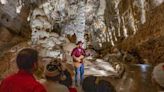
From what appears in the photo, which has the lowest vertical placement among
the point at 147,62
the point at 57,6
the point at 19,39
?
the point at 147,62

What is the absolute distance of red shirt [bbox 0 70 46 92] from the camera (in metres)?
2.59

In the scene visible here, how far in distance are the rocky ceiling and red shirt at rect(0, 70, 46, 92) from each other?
12272 millimetres

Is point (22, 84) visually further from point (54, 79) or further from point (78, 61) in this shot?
point (78, 61)

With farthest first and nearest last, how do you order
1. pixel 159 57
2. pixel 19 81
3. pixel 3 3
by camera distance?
1. pixel 3 3
2. pixel 159 57
3. pixel 19 81

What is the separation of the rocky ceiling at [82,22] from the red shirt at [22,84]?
1227 centimetres

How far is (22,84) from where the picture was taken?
8.63 ft

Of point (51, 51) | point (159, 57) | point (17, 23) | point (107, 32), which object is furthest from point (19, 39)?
point (159, 57)

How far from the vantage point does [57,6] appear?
2188 cm

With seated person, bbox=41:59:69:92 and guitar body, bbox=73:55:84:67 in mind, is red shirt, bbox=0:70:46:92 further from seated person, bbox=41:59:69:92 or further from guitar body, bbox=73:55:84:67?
guitar body, bbox=73:55:84:67

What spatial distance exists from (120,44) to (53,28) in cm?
501

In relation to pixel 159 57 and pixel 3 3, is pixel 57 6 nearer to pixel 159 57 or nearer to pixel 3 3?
pixel 3 3

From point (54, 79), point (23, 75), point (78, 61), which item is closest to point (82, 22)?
point (78, 61)

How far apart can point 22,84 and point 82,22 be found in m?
18.5

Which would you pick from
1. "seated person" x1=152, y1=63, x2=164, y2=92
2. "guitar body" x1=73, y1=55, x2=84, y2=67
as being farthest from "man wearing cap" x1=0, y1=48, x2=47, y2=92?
"guitar body" x1=73, y1=55, x2=84, y2=67
